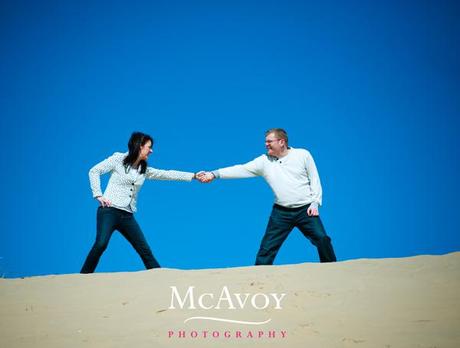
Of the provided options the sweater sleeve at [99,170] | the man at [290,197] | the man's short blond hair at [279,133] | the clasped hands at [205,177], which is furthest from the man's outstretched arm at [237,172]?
the sweater sleeve at [99,170]

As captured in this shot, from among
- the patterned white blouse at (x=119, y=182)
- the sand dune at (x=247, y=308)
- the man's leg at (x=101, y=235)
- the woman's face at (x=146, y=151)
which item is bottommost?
the sand dune at (x=247, y=308)

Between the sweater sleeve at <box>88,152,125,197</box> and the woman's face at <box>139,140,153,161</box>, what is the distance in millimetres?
265

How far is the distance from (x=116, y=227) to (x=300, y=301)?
3285mm

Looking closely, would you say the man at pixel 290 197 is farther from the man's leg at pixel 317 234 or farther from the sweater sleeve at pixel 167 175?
the sweater sleeve at pixel 167 175

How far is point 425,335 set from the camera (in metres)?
3.01

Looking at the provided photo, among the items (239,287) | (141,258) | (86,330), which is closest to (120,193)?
(141,258)

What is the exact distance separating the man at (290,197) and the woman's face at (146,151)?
163 cm

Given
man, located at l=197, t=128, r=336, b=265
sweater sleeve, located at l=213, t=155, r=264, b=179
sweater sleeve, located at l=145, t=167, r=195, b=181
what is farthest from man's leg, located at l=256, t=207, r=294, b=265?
sweater sleeve, located at l=145, t=167, r=195, b=181

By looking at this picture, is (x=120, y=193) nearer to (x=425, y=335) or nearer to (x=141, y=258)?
(x=141, y=258)

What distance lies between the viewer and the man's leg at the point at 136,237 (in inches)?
252

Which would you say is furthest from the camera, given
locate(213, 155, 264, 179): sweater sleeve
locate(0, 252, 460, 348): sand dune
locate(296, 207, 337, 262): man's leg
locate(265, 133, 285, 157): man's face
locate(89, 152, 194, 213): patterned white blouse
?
locate(213, 155, 264, 179): sweater sleeve

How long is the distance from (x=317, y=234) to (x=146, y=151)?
102 inches

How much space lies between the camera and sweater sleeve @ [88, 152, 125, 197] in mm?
6398

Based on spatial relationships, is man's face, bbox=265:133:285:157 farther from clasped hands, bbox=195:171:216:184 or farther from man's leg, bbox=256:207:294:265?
clasped hands, bbox=195:171:216:184
